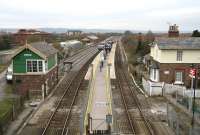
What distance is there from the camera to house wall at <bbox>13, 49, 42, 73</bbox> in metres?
33.1

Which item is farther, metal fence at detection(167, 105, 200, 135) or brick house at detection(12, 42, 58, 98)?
brick house at detection(12, 42, 58, 98)

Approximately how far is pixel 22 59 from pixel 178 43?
1617 cm

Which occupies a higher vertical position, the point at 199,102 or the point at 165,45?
the point at 165,45

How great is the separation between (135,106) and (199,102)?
18.0ft

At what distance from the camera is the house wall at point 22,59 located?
109 ft

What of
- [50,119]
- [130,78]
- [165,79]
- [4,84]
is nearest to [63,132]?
[50,119]

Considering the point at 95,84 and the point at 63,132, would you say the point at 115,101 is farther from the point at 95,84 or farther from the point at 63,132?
the point at 63,132

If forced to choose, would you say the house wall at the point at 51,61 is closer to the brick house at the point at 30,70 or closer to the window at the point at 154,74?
the brick house at the point at 30,70

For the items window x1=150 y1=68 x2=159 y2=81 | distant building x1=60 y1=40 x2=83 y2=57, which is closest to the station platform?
window x1=150 y1=68 x2=159 y2=81

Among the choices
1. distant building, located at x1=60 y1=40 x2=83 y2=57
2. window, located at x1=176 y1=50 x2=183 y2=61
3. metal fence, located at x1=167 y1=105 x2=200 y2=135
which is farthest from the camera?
distant building, located at x1=60 y1=40 x2=83 y2=57

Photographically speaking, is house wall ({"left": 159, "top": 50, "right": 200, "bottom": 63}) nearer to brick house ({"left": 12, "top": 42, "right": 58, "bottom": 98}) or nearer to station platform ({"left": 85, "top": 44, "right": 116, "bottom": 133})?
station platform ({"left": 85, "top": 44, "right": 116, "bottom": 133})

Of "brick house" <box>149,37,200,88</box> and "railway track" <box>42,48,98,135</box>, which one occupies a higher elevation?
"brick house" <box>149,37,200,88</box>

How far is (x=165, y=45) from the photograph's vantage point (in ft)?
118

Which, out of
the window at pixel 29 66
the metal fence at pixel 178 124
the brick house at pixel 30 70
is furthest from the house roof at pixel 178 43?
the window at pixel 29 66
